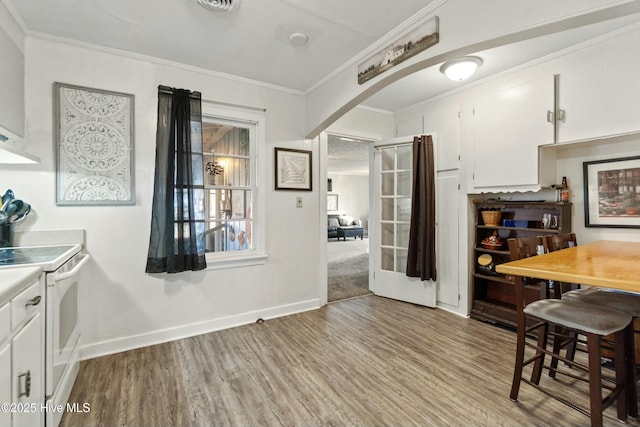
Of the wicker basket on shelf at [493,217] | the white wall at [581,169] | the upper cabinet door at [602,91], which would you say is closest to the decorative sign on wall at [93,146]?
the wicker basket on shelf at [493,217]

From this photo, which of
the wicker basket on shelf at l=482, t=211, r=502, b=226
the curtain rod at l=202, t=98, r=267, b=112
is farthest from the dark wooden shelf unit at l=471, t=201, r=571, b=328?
the curtain rod at l=202, t=98, r=267, b=112

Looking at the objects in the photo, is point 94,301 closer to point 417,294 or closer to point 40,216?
point 40,216

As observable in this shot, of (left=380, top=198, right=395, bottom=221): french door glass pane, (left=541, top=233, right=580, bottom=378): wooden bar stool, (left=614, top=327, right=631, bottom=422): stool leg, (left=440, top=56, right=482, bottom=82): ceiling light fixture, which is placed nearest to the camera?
(left=614, top=327, right=631, bottom=422): stool leg

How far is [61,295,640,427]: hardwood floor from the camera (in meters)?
1.65

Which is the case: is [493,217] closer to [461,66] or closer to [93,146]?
[461,66]

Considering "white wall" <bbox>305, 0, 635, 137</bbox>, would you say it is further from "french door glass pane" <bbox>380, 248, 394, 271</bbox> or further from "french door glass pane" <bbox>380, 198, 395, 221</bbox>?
"french door glass pane" <bbox>380, 248, 394, 271</bbox>

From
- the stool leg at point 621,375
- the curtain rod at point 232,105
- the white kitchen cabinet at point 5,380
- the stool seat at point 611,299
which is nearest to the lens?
the white kitchen cabinet at point 5,380

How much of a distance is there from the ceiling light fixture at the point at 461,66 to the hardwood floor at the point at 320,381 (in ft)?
7.79

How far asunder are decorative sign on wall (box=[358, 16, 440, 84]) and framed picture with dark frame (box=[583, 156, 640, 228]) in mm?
1903

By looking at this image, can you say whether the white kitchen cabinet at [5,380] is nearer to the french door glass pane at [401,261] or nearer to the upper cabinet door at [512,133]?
the french door glass pane at [401,261]

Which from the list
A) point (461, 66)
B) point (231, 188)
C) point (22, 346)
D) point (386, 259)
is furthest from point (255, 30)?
point (386, 259)

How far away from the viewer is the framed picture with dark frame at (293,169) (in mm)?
3152

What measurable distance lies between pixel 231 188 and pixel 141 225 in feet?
2.90

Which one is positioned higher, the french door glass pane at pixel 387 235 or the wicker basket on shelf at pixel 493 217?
the wicker basket on shelf at pixel 493 217
